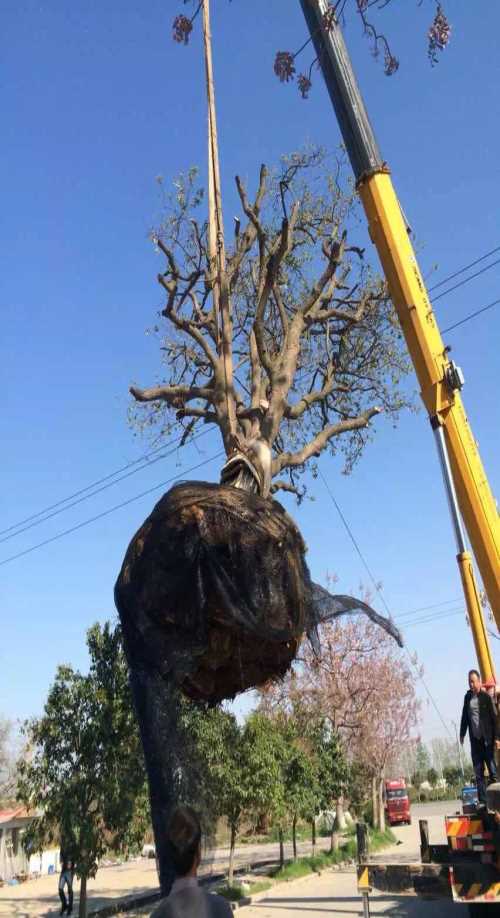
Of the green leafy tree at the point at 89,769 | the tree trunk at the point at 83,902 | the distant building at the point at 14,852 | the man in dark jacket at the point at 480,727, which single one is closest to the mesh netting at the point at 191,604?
the man in dark jacket at the point at 480,727

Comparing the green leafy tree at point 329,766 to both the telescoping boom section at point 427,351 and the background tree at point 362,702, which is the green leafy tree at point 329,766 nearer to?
the background tree at point 362,702

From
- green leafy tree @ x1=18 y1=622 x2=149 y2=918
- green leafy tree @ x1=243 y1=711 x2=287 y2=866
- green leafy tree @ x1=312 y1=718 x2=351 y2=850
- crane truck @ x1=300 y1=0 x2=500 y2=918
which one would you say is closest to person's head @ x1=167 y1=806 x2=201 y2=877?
crane truck @ x1=300 y1=0 x2=500 y2=918

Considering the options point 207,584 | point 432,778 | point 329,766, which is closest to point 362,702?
point 329,766

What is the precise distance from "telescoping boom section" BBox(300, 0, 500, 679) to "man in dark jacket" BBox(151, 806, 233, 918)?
554 centimetres

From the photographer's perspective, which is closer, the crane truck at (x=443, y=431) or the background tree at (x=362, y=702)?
the crane truck at (x=443, y=431)

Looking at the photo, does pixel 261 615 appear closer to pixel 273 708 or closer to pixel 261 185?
pixel 261 185

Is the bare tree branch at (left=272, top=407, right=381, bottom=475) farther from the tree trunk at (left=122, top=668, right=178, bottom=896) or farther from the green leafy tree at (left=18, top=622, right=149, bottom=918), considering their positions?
the green leafy tree at (left=18, top=622, right=149, bottom=918)

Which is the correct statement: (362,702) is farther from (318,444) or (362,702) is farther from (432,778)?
(432,778)

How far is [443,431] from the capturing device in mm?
8320

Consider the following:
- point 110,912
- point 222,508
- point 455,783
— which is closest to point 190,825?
point 222,508

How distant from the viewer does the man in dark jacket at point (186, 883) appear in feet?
8.59

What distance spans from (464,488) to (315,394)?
2.48 metres

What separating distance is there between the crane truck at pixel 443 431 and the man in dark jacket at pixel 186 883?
5.54 m

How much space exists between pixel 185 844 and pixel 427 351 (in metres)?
6.63
